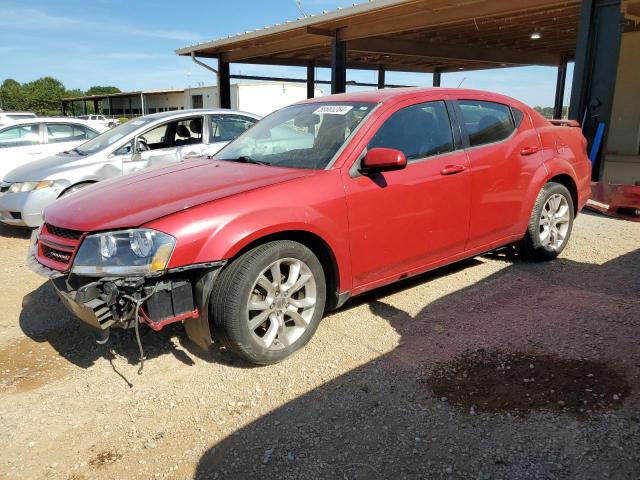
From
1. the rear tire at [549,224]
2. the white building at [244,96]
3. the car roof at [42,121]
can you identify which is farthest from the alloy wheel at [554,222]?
the white building at [244,96]

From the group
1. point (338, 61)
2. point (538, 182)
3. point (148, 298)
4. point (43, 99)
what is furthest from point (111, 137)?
point (43, 99)

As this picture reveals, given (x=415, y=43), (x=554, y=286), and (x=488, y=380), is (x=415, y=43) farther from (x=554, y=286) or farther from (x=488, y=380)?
(x=488, y=380)

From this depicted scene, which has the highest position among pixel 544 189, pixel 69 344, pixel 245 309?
pixel 544 189

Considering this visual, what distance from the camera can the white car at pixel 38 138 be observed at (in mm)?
8680

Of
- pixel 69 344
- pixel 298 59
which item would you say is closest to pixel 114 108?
pixel 298 59

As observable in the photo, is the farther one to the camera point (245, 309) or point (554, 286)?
point (554, 286)

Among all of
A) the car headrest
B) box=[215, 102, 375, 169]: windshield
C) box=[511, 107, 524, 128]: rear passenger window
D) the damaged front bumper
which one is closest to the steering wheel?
the car headrest

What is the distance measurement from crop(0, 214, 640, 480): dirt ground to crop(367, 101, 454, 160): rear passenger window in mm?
1244

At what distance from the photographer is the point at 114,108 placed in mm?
67625

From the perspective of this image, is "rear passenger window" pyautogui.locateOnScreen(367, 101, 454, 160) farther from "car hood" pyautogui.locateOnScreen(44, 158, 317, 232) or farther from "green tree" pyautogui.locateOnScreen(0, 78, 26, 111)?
"green tree" pyautogui.locateOnScreen(0, 78, 26, 111)

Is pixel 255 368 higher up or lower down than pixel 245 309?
lower down

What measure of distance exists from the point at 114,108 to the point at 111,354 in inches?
2810

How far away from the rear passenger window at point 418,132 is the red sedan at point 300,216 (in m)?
0.01

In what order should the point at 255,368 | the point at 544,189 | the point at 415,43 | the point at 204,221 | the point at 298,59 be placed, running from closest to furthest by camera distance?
the point at 204,221 → the point at 255,368 → the point at 544,189 → the point at 415,43 → the point at 298,59
